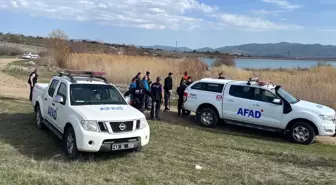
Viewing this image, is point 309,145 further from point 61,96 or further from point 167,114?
point 61,96

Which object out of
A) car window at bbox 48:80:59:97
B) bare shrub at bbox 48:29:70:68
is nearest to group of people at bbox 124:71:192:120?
car window at bbox 48:80:59:97

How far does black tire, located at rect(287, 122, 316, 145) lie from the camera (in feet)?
34.2

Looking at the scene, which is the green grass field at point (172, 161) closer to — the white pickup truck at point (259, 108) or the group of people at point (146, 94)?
the white pickup truck at point (259, 108)

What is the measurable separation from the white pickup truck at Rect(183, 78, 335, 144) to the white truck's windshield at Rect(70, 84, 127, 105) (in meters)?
4.61

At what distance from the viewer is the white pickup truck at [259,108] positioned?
34.4 feet

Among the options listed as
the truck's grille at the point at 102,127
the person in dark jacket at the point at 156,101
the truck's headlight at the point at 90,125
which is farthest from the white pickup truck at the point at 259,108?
the truck's headlight at the point at 90,125

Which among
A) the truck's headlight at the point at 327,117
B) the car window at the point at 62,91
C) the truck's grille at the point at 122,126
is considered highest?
the car window at the point at 62,91

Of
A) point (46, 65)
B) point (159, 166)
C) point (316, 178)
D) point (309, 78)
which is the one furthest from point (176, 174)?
point (46, 65)

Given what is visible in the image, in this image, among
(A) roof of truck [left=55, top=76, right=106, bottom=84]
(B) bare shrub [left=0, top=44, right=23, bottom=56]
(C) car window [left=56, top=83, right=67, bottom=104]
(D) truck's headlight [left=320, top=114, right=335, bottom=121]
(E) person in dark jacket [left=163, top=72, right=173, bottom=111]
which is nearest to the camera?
(C) car window [left=56, top=83, right=67, bottom=104]

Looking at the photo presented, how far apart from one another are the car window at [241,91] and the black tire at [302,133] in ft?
5.60

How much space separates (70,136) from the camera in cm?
725

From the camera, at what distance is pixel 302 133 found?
34.6ft

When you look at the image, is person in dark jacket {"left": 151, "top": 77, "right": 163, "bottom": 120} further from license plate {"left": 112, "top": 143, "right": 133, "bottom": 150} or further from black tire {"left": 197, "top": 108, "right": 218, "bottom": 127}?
license plate {"left": 112, "top": 143, "right": 133, "bottom": 150}

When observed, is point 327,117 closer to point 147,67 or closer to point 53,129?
point 53,129
